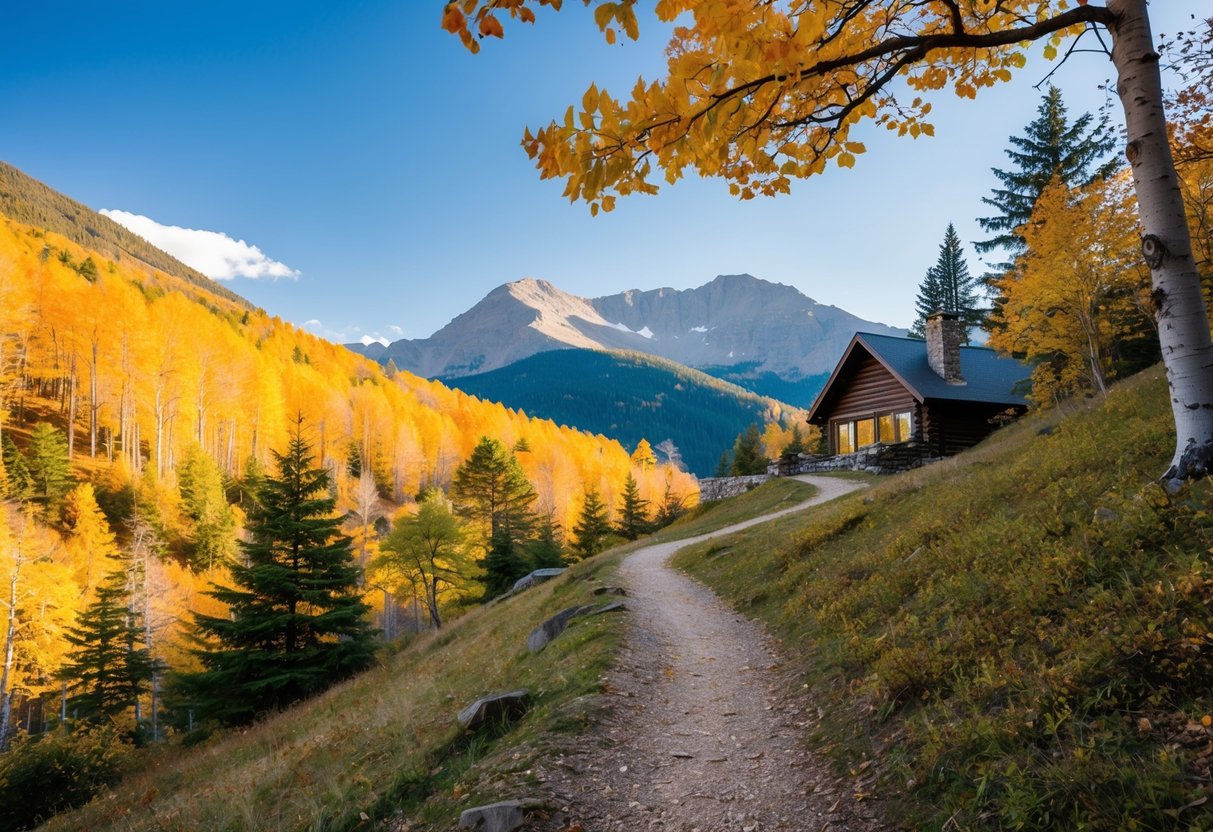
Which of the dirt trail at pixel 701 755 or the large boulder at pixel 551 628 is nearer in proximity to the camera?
the dirt trail at pixel 701 755

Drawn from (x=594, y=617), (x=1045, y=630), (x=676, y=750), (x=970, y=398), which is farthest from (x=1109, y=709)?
(x=970, y=398)

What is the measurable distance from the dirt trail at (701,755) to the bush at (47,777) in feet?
57.6

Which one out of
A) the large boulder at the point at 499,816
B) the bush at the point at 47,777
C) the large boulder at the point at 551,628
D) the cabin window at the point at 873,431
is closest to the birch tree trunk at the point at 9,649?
the bush at the point at 47,777

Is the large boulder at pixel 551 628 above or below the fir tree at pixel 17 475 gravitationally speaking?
below

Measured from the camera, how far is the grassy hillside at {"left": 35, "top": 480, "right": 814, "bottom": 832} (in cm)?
554

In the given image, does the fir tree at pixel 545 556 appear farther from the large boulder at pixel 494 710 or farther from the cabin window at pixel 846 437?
the large boulder at pixel 494 710

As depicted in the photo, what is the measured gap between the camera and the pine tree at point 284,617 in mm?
20469

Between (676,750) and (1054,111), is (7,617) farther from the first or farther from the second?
(1054,111)

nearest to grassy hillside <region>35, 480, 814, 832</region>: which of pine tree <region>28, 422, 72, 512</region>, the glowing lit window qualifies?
the glowing lit window

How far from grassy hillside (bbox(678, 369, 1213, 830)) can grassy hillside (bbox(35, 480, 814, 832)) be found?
119 inches

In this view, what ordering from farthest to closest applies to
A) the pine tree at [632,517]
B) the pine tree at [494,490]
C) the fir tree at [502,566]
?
the pine tree at [494,490]
the pine tree at [632,517]
the fir tree at [502,566]

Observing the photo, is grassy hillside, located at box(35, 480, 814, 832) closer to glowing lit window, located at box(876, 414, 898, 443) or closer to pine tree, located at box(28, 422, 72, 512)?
glowing lit window, located at box(876, 414, 898, 443)

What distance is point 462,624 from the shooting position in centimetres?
2286

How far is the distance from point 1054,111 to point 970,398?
19888 mm
